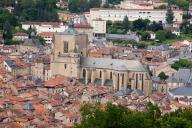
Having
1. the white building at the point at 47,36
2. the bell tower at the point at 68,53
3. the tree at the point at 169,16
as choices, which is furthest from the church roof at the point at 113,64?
the tree at the point at 169,16

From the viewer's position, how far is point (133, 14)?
80938 mm

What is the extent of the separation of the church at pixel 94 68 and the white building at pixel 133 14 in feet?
111

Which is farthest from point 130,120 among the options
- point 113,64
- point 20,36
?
point 20,36

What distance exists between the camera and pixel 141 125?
1955 cm

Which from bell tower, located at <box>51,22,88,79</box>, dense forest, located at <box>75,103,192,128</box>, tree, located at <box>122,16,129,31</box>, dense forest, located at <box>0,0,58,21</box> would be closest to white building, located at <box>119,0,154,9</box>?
tree, located at <box>122,16,129,31</box>

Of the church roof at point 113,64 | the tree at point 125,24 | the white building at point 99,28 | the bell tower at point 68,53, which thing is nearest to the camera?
the church roof at point 113,64

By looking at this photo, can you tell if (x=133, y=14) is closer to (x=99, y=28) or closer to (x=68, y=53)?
(x=99, y=28)

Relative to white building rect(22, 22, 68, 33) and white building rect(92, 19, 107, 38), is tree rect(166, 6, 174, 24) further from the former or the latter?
white building rect(22, 22, 68, 33)

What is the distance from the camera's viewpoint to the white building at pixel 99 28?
71981 millimetres

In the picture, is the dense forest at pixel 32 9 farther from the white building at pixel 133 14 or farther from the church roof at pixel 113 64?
the church roof at pixel 113 64

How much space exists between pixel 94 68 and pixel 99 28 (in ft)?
93.1

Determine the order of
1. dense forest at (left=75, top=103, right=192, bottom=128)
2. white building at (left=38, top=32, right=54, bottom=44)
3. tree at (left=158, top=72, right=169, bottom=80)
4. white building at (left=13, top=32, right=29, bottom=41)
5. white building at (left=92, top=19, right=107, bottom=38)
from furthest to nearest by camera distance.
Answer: white building at (left=92, top=19, right=107, bottom=38), white building at (left=38, top=32, right=54, bottom=44), white building at (left=13, top=32, right=29, bottom=41), tree at (left=158, top=72, right=169, bottom=80), dense forest at (left=75, top=103, right=192, bottom=128)

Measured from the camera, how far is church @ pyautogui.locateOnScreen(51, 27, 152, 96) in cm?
4281

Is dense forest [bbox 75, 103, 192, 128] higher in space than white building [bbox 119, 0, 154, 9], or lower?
higher
